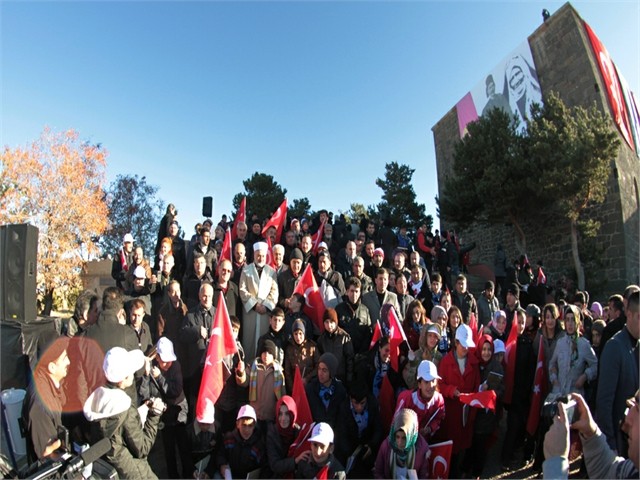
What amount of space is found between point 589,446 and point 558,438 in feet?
0.95

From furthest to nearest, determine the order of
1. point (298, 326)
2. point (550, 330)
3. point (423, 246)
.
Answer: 1. point (423, 246)
2. point (550, 330)
3. point (298, 326)

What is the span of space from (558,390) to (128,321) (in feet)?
15.3

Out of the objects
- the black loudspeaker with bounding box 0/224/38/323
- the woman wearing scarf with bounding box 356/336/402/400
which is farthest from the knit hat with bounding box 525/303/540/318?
the black loudspeaker with bounding box 0/224/38/323

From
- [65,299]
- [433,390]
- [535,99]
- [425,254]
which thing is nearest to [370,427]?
[433,390]

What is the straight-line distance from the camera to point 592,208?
15.9 metres

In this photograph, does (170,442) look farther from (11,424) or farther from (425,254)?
(425,254)

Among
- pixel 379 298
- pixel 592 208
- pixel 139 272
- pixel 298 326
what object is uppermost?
pixel 592 208

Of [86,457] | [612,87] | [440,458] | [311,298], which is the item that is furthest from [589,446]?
[612,87]

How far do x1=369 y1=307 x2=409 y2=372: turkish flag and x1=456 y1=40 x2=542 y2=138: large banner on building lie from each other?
14914 millimetres

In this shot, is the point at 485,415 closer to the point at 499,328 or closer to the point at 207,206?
the point at 499,328

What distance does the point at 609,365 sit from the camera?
281 cm

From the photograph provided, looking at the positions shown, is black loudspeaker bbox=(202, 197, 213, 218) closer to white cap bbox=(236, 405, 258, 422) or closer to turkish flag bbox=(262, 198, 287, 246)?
turkish flag bbox=(262, 198, 287, 246)

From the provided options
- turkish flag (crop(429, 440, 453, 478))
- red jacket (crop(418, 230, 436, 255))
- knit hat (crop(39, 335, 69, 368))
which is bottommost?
turkish flag (crop(429, 440, 453, 478))

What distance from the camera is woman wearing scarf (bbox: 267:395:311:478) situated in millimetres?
3848
